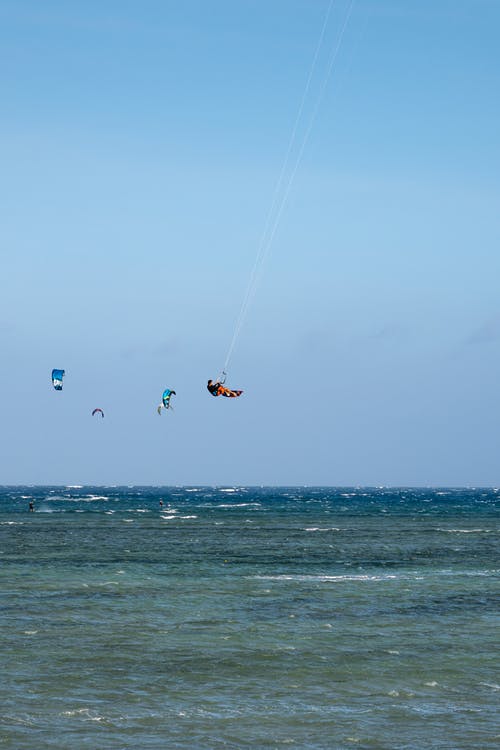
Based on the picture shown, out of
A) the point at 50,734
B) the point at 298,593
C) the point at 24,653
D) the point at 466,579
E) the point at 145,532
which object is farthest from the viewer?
the point at 145,532

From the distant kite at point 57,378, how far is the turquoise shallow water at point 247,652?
13328mm

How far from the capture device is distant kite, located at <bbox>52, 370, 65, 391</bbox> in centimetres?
6756

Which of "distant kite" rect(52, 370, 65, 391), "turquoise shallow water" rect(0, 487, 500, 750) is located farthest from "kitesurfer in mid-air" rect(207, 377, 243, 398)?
"distant kite" rect(52, 370, 65, 391)

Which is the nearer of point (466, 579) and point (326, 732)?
point (326, 732)

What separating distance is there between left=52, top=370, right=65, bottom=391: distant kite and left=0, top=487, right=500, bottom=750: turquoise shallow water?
1333 cm

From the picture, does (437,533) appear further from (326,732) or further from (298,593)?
(326,732)

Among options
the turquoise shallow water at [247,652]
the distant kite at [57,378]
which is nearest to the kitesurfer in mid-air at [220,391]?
the turquoise shallow water at [247,652]

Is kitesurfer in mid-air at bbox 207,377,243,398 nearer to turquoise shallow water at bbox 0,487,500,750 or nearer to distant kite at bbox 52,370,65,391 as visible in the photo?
turquoise shallow water at bbox 0,487,500,750

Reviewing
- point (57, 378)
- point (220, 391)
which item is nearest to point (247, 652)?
point (220, 391)

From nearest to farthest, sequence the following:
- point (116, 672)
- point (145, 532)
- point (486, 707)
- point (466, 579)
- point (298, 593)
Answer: point (486, 707) < point (116, 672) < point (298, 593) < point (466, 579) < point (145, 532)

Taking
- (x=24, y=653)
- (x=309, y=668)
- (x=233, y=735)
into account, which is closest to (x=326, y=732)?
(x=233, y=735)

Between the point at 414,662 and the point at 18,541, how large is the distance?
49716 millimetres

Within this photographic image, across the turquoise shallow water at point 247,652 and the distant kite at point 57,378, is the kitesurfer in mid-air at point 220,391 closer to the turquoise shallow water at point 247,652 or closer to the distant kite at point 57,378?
the turquoise shallow water at point 247,652

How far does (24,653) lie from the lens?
2850cm
